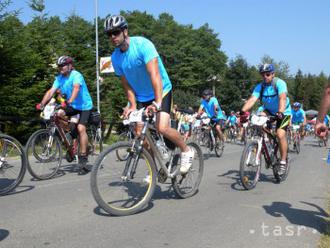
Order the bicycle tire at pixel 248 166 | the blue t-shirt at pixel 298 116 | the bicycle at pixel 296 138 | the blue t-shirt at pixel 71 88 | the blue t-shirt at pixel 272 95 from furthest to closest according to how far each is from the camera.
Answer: the blue t-shirt at pixel 298 116, the bicycle at pixel 296 138, the blue t-shirt at pixel 71 88, the blue t-shirt at pixel 272 95, the bicycle tire at pixel 248 166

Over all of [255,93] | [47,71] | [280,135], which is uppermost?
[47,71]

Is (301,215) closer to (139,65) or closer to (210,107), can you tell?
(139,65)

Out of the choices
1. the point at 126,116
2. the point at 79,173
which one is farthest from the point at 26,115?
the point at 126,116

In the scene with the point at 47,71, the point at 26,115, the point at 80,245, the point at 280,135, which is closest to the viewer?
the point at 80,245

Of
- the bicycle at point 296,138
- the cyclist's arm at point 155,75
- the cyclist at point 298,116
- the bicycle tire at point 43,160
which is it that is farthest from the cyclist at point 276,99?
the cyclist at point 298,116

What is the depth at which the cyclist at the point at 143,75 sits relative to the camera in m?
4.85

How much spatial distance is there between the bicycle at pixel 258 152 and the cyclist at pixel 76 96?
9.74 ft

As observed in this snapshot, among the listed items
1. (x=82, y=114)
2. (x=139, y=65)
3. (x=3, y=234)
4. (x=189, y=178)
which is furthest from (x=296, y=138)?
(x=3, y=234)

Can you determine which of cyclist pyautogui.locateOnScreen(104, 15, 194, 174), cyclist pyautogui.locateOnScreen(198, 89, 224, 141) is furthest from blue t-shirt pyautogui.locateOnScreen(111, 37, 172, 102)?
cyclist pyautogui.locateOnScreen(198, 89, 224, 141)

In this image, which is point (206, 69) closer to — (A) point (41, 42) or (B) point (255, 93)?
(A) point (41, 42)

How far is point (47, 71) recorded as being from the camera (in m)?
Result: 14.8

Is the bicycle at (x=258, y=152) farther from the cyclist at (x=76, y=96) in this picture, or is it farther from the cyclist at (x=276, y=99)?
the cyclist at (x=76, y=96)

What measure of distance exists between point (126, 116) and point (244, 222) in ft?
6.00

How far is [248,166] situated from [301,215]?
185cm
